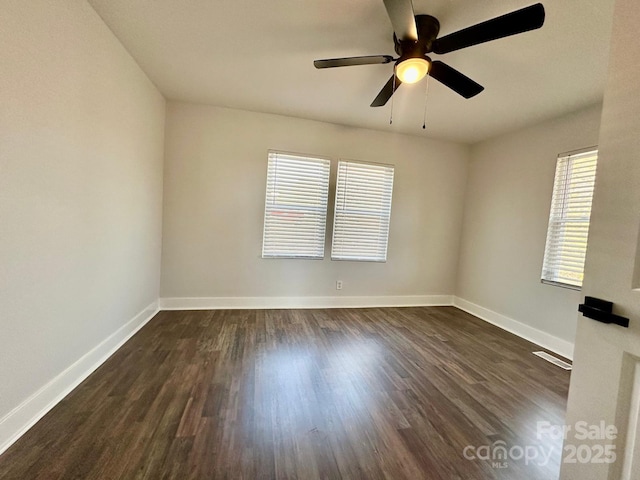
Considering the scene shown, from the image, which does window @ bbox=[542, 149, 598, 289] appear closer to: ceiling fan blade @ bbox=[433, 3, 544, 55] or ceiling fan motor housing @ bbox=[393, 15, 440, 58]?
ceiling fan blade @ bbox=[433, 3, 544, 55]

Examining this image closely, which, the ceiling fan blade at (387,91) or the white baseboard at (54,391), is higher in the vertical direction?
the ceiling fan blade at (387,91)

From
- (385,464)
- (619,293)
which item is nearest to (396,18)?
(619,293)

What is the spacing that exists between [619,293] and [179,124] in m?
4.02

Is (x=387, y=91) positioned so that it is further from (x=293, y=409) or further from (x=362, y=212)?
(x=293, y=409)

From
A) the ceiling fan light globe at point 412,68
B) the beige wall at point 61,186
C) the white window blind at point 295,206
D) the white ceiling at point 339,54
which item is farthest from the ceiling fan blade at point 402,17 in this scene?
the white window blind at point 295,206

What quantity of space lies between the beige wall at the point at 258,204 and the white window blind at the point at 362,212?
0.12 metres

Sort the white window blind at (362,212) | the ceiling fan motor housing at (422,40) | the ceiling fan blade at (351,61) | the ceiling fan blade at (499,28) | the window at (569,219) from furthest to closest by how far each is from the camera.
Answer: the white window blind at (362,212), the window at (569,219), the ceiling fan blade at (351,61), the ceiling fan motor housing at (422,40), the ceiling fan blade at (499,28)

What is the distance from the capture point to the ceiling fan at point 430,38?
4.41 ft

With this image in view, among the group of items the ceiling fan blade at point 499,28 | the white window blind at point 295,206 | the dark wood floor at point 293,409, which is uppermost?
the ceiling fan blade at point 499,28

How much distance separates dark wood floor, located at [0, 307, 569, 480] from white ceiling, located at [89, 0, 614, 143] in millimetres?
2599

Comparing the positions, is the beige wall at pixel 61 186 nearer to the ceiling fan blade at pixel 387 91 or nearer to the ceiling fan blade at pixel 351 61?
the ceiling fan blade at pixel 351 61

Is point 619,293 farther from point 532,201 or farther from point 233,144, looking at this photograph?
point 233,144

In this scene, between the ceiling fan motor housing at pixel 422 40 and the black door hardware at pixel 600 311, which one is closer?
the black door hardware at pixel 600 311

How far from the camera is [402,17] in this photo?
144 centimetres
